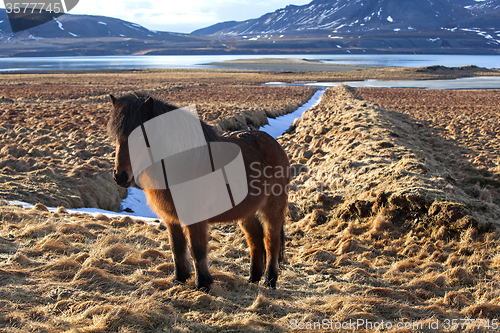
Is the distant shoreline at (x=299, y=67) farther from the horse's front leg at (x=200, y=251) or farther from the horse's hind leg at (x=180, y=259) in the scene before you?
the horse's front leg at (x=200, y=251)

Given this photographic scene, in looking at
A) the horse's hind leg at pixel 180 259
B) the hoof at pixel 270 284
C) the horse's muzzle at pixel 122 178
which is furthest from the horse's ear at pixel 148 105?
the hoof at pixel 270 284

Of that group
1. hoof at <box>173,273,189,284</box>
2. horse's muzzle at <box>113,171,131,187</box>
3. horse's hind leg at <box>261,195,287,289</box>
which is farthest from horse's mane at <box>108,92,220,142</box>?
horse's hind leg at <box>261,195,287,289</box>

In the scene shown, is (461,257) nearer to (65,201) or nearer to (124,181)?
(124,181)

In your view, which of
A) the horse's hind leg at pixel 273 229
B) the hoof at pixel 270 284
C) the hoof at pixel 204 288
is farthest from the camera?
the horse's hind leg at pixel 273 229

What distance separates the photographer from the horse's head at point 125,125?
2822 mm

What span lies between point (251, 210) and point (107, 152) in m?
8.09

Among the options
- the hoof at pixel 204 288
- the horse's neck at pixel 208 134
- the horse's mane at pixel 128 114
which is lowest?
the hoof at pixel 204 288

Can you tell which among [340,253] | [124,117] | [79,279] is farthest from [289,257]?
[124,117]

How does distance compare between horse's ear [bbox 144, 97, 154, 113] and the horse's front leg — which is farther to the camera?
the horse's front leg

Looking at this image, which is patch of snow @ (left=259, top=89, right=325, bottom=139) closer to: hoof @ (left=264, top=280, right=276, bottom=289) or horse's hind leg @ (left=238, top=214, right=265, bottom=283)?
horse's hind leg @ (left=238, top=214, right=265, bottom=283)

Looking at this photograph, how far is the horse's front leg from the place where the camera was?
A: 327cm

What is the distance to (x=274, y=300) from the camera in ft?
11.1

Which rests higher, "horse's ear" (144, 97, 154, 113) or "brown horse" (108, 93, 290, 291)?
"horse's ear" (144, 97, 154, 113)

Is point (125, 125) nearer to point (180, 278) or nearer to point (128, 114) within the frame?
point (128, 114)
